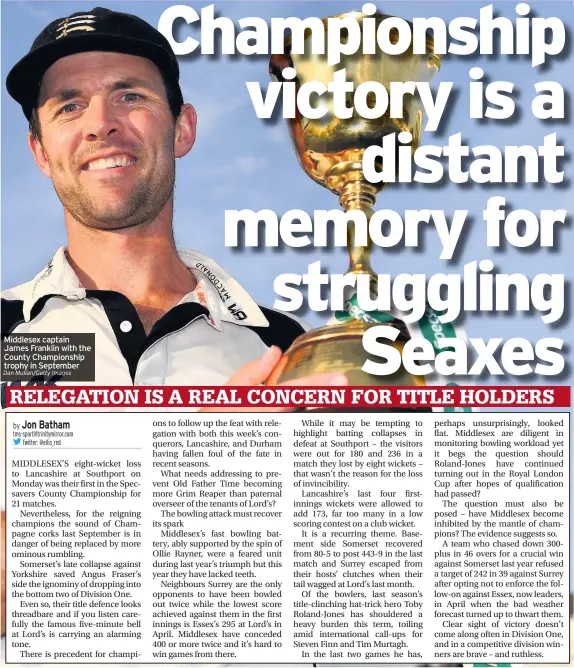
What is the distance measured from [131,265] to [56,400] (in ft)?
4.81

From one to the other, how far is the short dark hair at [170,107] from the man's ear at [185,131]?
0.07 meters

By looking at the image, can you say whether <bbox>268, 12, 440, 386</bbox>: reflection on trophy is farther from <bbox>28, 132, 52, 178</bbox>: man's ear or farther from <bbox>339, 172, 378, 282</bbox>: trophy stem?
<bbox>28, 132, 52, 178</bbox>: man's ear

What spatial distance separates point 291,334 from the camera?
40.8ft

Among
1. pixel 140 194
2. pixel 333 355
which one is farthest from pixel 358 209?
pixel 140 194

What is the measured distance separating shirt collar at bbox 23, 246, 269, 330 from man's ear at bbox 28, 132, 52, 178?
2.56 feet

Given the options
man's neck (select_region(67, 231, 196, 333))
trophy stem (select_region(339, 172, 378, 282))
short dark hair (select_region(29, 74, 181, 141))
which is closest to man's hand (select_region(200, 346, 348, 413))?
man's neck (select_region(67, 231, 196, 333))

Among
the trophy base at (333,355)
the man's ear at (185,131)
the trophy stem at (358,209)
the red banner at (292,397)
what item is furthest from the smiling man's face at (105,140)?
the trophy base at (333,355)

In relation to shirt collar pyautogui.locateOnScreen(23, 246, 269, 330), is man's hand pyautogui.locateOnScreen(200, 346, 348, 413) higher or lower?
lower

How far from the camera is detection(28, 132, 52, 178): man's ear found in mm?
12539

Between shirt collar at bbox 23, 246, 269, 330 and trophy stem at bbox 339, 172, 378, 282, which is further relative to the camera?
shirt collar at bbox 23, 246, 269, 330

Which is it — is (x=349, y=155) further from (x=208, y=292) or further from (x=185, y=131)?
(x=208, y=292)

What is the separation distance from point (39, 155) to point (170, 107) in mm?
1345
